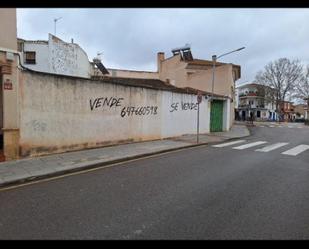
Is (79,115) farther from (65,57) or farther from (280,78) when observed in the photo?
(280,78)

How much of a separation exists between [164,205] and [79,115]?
6.54 metres

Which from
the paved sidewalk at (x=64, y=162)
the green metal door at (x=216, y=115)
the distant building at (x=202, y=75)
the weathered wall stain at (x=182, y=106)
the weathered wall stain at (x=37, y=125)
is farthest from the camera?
the distant building at (x=202, y=75)

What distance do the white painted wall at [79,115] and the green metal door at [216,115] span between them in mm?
6685

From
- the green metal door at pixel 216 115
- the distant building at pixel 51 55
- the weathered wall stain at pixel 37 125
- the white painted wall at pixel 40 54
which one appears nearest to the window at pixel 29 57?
the distant building at pixel 51 55

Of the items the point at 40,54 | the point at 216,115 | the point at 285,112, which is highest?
the point at 40,54

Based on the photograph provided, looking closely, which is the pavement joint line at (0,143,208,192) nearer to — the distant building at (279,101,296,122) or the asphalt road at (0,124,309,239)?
the asphalt road at (0,124,309,239)

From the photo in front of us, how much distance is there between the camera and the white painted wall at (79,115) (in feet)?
30.1

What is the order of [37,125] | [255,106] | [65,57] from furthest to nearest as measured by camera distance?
[255,106], [65,57], [37,125]

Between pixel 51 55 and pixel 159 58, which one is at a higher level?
pixel 159 58

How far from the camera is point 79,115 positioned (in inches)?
423

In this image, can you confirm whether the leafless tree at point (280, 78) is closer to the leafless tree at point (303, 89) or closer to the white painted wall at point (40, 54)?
the leafless tree at point (303, 89)

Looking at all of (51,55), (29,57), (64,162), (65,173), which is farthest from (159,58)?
(65,173)

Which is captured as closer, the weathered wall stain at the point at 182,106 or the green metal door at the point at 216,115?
the weathered wall stain at the point at 182,106
